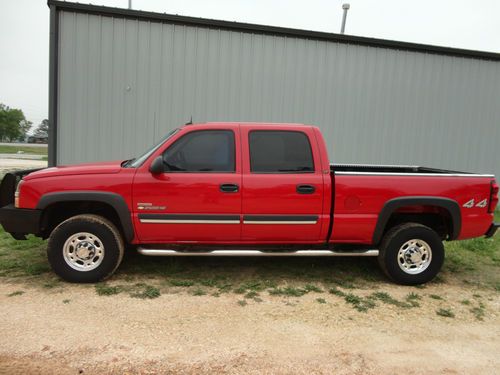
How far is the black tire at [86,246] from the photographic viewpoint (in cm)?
430

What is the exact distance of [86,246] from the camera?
14.3 feet

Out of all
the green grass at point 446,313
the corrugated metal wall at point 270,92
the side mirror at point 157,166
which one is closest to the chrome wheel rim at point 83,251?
the side mirror at point 157,166

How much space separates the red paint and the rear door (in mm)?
11

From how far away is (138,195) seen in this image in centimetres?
431

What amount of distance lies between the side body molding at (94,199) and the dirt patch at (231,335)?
853mm

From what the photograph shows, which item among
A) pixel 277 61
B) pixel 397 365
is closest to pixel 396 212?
pixel 397 365

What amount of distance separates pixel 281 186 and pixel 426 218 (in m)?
2.04

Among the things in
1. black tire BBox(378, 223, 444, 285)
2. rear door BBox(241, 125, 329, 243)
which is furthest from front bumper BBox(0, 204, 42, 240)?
black tire BBox(378, 223, 444, 285)

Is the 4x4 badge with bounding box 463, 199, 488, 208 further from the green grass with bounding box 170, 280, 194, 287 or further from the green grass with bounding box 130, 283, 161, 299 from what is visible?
the green grass with bounding box 130, 283, 161, 299

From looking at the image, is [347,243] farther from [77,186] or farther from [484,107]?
[484,107]

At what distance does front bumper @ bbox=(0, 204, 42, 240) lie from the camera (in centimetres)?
427

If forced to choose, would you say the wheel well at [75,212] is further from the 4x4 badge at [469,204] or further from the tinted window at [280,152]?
the 4x4 badge at [469,204]

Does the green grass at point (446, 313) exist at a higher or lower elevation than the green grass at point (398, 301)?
lower

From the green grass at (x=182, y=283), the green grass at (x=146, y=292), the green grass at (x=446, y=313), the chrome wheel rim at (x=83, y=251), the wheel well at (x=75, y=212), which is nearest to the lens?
the green grass at (x=446, y=313)
